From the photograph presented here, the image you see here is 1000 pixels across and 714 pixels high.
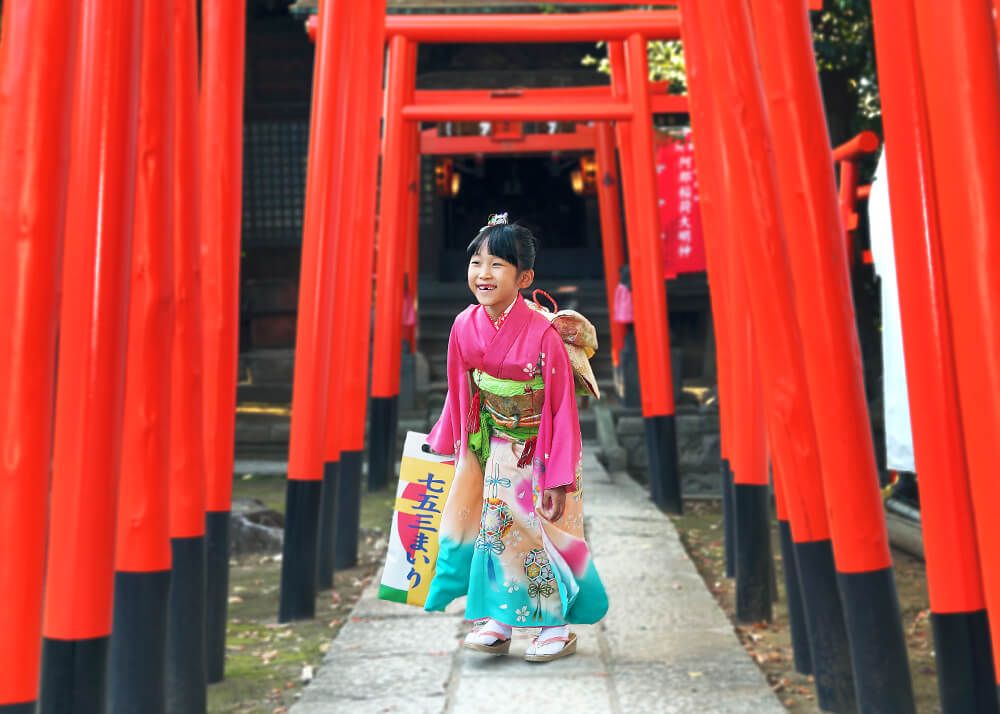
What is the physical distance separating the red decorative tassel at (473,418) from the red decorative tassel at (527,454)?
0.53 ft

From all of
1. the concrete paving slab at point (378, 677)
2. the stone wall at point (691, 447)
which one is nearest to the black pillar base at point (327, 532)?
the concrete paving slab at point (378, 677)

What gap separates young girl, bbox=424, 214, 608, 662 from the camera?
329 cm

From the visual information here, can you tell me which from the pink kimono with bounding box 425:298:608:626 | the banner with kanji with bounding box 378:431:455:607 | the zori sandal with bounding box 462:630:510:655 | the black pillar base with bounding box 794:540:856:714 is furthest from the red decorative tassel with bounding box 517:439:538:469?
the black pillar base with bounding box 794:540:856:714

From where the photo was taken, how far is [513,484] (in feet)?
11.4

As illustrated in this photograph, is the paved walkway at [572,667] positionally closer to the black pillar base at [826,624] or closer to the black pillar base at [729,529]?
the black pillar base at [826,624]

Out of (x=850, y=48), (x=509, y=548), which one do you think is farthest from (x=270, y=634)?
(x=850, y=48)

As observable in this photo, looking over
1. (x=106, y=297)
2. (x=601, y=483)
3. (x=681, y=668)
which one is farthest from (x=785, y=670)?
(x=601, y=483)

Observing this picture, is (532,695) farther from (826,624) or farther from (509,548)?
(826,624)

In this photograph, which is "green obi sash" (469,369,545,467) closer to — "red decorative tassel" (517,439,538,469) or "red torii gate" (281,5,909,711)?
Answer: "red decorative tassel" (517,439,538,469)

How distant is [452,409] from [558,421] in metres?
0.36

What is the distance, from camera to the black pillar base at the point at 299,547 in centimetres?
491

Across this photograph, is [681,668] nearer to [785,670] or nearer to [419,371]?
[785,670]

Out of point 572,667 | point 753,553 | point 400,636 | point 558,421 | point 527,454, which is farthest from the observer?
point 753,553

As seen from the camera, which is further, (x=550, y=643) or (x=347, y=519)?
(x=347, y=519)
